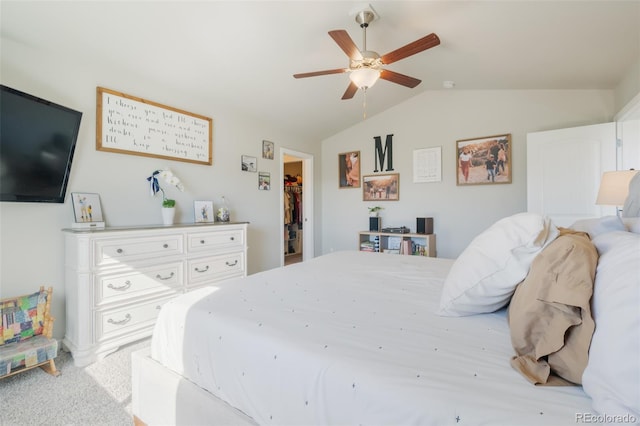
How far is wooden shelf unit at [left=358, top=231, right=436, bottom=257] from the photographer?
159 inches

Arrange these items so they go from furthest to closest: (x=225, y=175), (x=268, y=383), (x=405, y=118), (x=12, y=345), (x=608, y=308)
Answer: (x=405, y=118) → (x=225, y=175) → (x=12, y=345) → (x=268, y=383) → (x=608, y=308)

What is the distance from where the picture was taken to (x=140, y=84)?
8.96ft

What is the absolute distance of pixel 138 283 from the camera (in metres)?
2.29

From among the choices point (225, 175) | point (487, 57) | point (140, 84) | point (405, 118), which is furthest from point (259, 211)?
point (487, 57)

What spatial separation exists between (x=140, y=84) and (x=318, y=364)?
3.04 meters

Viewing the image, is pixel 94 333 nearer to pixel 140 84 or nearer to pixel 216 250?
pixel 216 250

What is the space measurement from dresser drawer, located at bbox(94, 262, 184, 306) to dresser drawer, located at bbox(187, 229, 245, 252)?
22 cm

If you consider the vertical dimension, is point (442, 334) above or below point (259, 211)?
below

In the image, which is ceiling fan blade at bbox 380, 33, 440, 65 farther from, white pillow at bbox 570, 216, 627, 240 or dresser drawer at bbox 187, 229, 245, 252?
dresser drawer at bbox 187, 229, 245, 252

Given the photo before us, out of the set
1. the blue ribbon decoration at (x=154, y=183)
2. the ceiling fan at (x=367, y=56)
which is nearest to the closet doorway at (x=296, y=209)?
the blue ribbon decoration at (x=154, y=183)

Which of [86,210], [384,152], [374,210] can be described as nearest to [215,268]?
[86,210]

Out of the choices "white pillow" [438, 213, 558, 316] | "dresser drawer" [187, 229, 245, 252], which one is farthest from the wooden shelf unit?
"white pillow" [438, 213, 558, 316]

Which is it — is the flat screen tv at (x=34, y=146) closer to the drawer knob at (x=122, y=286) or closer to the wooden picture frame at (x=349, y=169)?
the drawer knob at (x=122, y=286)

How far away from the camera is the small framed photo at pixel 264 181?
4066 mm
